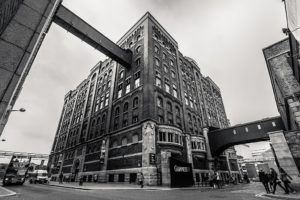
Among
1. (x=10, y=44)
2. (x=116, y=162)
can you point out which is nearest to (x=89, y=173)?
(x=116, y=162)

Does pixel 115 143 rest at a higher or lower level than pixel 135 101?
lower

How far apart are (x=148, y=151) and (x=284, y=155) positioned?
44.5 feet

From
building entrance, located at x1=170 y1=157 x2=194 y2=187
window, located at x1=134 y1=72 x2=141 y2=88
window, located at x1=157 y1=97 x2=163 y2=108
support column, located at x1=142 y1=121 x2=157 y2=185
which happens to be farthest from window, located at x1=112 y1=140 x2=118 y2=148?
building entrance, located at x1=170 y1=157 x2=194 y2=187

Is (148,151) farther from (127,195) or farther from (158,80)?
(158,80)

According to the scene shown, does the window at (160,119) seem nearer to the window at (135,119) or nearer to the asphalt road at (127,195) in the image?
the window at (135,119)

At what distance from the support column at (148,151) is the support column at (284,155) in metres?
12.6

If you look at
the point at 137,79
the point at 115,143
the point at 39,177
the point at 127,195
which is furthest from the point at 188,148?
the point at 39,177

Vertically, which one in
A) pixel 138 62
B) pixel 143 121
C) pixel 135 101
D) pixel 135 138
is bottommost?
pixel 135 138

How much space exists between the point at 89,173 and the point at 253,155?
242ft

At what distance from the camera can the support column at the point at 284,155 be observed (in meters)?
12.5

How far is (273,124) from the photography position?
27.4 m

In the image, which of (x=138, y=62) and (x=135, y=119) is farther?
(x=138, y=62)

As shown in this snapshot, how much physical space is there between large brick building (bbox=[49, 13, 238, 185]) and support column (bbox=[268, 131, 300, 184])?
963 centimetres

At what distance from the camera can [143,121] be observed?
23.1m
